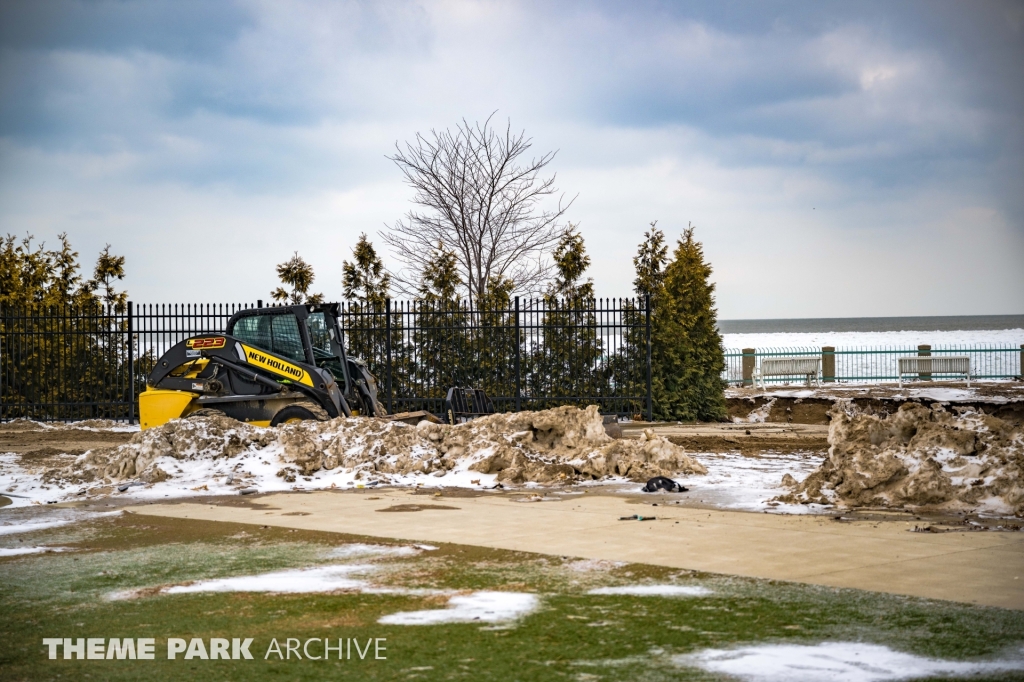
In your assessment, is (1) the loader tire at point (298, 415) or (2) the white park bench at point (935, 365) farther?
(2) the white park bench at point (935, 365)

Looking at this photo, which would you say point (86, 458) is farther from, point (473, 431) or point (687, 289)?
point (687, 289)

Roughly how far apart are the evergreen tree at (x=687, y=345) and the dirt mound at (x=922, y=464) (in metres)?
12.3

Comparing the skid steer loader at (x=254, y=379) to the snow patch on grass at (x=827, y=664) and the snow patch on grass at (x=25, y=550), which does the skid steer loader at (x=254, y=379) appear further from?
the snow patch on grass at (x=827, y=664)

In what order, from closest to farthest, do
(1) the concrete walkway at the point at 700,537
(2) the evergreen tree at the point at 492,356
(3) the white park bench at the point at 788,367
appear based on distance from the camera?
(1) the concrete walkway at the point at 700,537 → (2) the evergreen tree at the point at 492,356 → (3) the white park bench at the point at 788,367

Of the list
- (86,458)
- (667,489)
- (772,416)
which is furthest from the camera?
(772,416)

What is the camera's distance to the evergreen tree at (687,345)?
24234 millimetres

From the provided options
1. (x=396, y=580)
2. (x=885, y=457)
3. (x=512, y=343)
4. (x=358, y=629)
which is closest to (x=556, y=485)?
(x=885, y=457)

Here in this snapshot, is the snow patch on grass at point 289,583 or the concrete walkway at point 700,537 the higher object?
the snow patch on grass at point 289,583

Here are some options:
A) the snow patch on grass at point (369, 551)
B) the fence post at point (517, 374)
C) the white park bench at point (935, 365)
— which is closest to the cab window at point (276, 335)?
the fence post at point (517, 374)

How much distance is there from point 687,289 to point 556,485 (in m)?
12.7

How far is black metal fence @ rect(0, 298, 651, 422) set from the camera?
23906 mm

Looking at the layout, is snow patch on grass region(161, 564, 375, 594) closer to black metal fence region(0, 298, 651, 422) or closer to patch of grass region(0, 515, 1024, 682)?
patch of grass region(0, 515, 1024, 682)

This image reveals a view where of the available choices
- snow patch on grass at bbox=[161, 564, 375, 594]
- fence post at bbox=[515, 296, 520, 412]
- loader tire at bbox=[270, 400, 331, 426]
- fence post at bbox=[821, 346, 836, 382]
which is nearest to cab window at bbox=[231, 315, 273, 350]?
loader tire at bbox=[270, 400, 331, 426]

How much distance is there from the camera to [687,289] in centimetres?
2480
